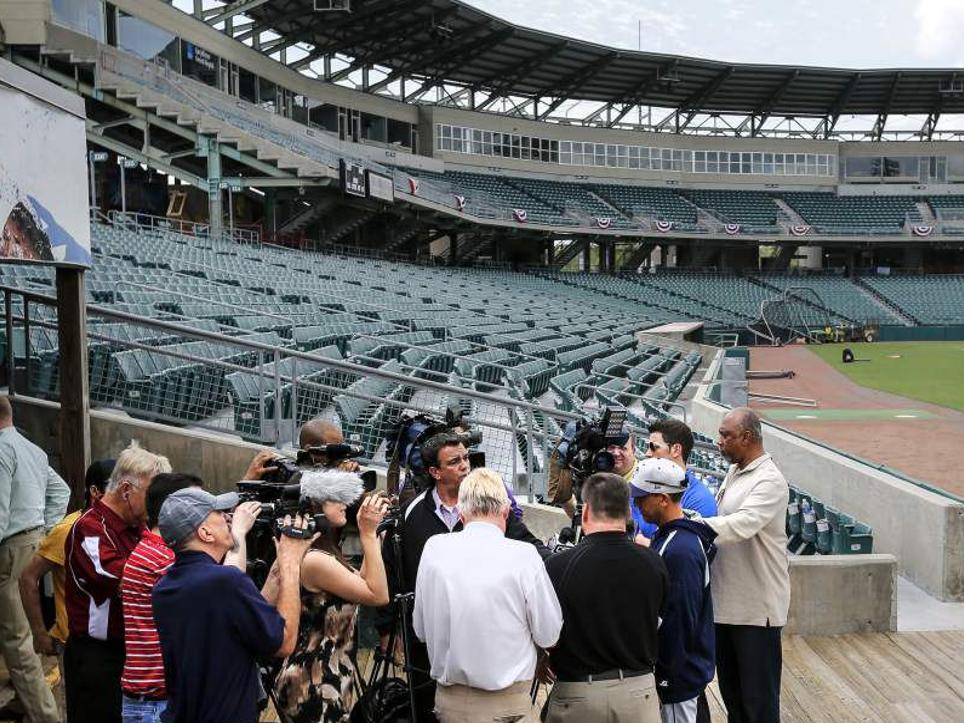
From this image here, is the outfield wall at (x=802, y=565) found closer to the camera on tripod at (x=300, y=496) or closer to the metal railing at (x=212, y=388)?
the metal railing at (x=212, y=388)

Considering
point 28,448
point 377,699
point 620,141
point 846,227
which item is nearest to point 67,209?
point 28,448

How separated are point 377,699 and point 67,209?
318 cm

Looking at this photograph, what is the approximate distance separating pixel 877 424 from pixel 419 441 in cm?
1694

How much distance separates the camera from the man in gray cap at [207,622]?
305cm

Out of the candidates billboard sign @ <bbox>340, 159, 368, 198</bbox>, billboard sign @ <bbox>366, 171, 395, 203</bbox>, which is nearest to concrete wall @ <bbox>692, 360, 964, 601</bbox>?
billboard sign @ <bbox>340, 159, 368, 198</bbox>

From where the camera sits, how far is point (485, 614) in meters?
3.32

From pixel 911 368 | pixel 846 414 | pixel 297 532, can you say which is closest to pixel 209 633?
pixel 297 532

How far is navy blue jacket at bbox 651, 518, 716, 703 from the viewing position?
3.77 meters

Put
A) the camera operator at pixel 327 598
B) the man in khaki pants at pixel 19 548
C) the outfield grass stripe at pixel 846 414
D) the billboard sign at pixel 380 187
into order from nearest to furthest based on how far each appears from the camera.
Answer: the camera operator at pixel 327 598
the man in khaki pants at pixel 19 548
the outfield grass stripe at pixel 846 414
the billboard sign at pixel 380 187

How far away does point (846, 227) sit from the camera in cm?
5591

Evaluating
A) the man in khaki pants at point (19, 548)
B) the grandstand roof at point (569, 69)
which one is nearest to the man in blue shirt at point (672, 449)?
the man in khaki pants at point (19, 548)

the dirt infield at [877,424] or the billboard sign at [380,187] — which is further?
the billboard sign at [380,187]

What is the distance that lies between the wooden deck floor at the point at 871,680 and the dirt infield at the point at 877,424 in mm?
6799

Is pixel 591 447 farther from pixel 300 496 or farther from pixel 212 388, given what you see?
pixel 212 388
